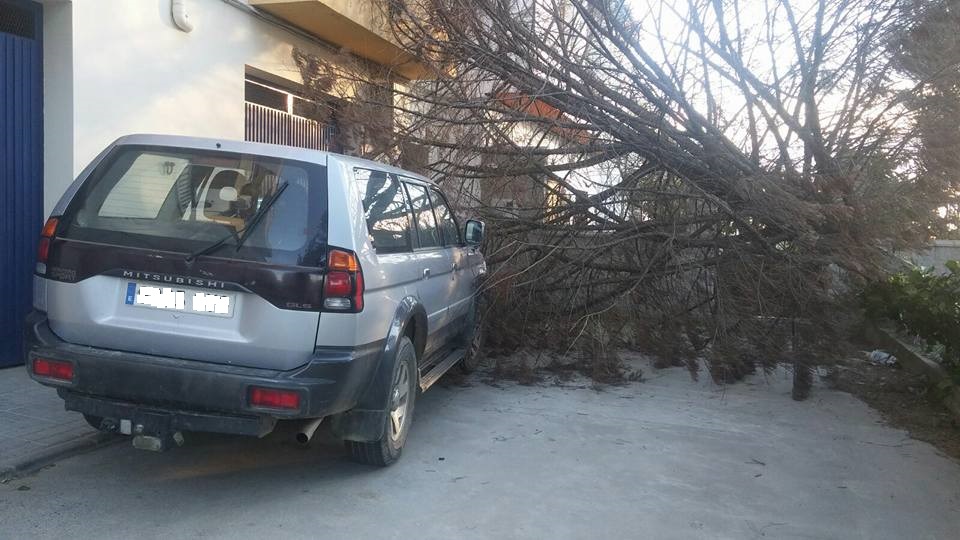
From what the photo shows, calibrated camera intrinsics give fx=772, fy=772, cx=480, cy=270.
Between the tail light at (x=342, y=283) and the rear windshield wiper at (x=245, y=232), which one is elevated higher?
the rear windshield wiper at (x=245, y=232)

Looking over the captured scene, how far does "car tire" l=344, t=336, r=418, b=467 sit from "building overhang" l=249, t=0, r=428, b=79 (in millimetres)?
5572

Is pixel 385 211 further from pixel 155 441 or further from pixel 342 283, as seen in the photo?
pixel 155 441

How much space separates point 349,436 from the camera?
438cm

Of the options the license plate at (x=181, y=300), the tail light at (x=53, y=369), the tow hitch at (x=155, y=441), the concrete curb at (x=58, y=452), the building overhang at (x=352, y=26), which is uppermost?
the building overhang at (x=352, y=26)

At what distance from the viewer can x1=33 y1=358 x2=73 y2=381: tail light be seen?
390 cm

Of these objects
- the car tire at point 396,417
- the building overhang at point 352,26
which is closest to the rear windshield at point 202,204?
the car tire at point 396,417

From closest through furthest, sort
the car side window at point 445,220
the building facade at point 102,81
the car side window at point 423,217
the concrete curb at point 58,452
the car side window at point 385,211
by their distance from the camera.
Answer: the concrete curb at point 58,452, the car side window at point 385,211, the car side window at point 423,217, the car side window at point 445,220, the building facade at point 102,81

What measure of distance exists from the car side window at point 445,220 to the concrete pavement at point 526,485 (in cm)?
144

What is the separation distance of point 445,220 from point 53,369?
133 inches

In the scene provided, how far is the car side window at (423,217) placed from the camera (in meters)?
5.65

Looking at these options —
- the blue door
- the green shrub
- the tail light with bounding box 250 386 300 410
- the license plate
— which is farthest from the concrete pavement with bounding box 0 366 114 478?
the green shrub

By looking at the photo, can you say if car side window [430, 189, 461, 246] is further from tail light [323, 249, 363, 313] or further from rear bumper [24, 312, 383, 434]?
rear bumper [24, 312, 383, 434]

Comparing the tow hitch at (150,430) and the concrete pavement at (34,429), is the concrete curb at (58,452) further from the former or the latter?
the tow hitch at (150,430)

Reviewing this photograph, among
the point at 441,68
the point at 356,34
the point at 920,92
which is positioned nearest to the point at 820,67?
the point at 920,92
